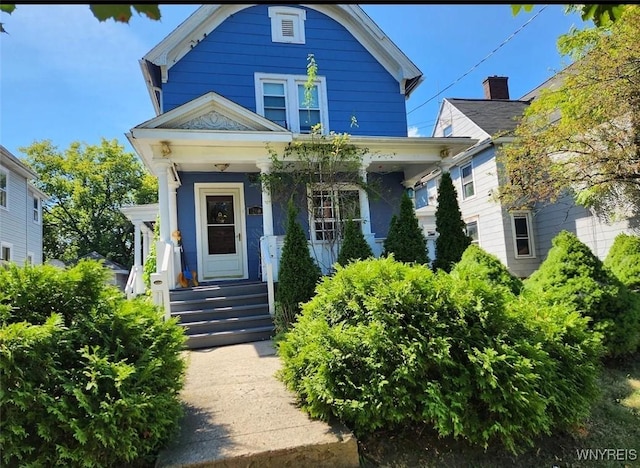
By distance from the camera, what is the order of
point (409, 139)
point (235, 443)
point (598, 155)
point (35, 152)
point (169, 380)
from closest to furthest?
point (235, 443)
point (169, 380)
point (409, 139)
point (598, 155)
point (35, 152)

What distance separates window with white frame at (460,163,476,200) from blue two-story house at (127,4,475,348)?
591 cm

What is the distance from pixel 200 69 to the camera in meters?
9.36

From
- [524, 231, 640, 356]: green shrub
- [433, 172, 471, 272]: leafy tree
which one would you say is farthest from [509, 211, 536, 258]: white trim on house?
[524, 231, 640, 356]: green shrub

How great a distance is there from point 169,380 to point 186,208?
6475 millimetres

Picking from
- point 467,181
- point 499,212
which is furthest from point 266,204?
point 467,181

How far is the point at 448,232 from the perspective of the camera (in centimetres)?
818

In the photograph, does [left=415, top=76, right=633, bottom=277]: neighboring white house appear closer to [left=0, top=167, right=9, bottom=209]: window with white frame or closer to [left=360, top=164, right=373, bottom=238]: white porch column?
[left=360, top=164, right=373, bottom=238]: white porch column

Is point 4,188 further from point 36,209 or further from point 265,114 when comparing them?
point 265,114

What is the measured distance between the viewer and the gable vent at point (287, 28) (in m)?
9.79

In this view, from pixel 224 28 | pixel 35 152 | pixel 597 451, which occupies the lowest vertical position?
pixel 597 451

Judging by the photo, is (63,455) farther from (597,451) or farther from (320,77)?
(320,77)

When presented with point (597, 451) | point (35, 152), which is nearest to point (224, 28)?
point (597, 451)

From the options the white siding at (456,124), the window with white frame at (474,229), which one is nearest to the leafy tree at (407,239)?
the white siding at (456,124)

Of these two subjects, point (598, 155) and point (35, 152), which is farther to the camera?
point (35, 152)
